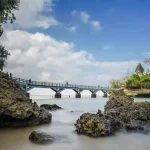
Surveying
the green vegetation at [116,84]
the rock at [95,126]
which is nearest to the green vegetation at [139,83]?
the green vegetation at [116,84]

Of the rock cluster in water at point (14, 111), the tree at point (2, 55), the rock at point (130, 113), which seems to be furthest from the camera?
the tree at point (2, 55)

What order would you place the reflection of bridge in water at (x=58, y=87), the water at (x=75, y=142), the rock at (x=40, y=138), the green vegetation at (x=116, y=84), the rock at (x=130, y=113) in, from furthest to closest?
the green vegetation at (x=116, y=84)
the reflection of bridge in water at (x=58, y=87)
the rock at (x=130, y=113)
the rock at (x=40, y=138)
the water at (x=75, y=142)

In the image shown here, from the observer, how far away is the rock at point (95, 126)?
1170 centimetres

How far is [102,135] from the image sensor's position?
11570 millimetres

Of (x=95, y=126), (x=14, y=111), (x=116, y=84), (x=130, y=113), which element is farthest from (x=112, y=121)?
(x=116, y=84)

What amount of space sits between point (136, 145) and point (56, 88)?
71.2 meters

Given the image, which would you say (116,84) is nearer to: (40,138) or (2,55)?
(2,55)

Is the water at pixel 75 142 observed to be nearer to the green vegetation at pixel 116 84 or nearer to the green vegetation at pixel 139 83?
the green vegetation at pixel 139 83

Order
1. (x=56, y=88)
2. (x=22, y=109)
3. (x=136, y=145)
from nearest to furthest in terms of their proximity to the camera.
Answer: (x=136, y=145), (x=22, y=109), (x=56, y=88)

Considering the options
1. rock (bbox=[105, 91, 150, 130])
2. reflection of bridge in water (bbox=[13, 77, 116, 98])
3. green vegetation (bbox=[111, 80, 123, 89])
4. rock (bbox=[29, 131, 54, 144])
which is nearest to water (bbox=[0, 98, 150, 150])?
rock (bbox=[29, 131, 54, 144])

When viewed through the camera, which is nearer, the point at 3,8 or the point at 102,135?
the point at 102,135

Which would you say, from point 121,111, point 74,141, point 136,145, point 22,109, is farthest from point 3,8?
point 136,145

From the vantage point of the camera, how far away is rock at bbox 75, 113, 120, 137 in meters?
11.7

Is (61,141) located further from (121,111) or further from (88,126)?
(121,111)
